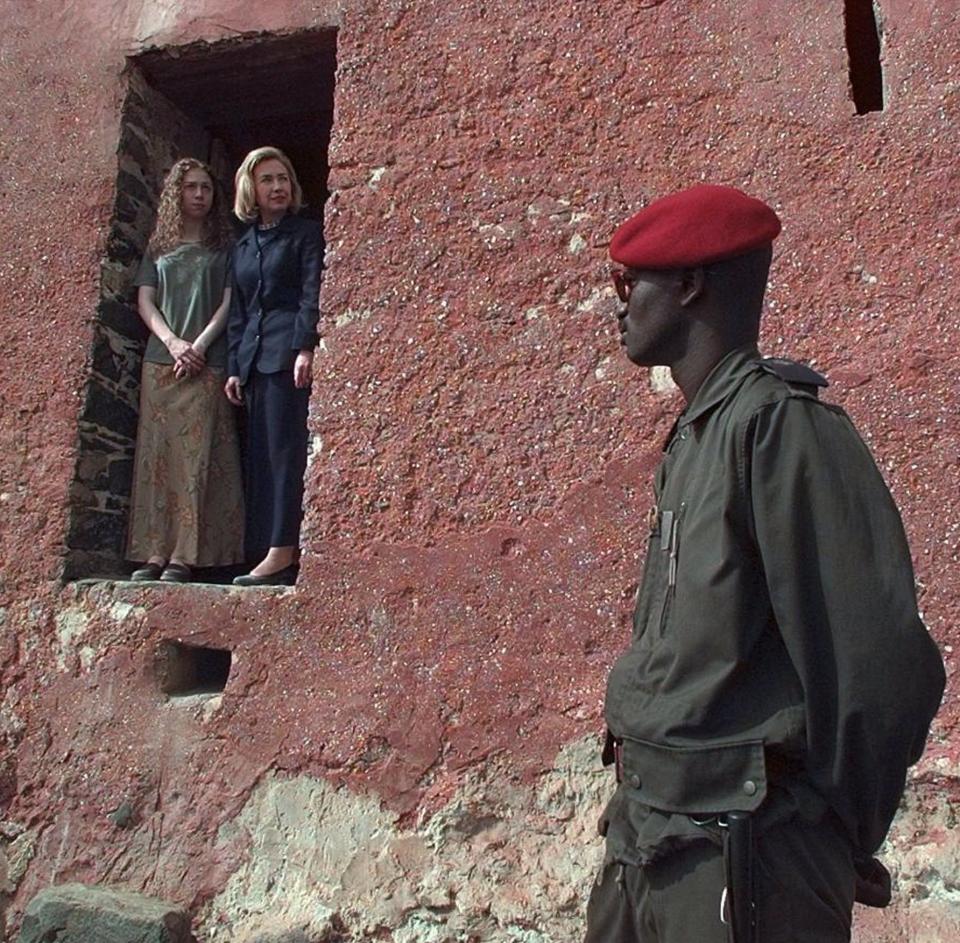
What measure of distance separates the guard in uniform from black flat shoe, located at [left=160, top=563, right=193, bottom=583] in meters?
2.38

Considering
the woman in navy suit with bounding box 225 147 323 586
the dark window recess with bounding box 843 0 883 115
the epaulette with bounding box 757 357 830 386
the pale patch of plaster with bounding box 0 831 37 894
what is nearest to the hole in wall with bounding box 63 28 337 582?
the woman in navy suit with bounding box 225 147 323 586

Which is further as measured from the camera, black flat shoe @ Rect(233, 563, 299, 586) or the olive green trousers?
black flat shoe @ Rect(233, 563, 299, 586)

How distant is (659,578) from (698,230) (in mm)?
518

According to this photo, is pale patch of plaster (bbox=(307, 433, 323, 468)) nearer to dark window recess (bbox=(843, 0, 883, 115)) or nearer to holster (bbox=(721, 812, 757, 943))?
dark window recess (bbox=(843, 0, 883, 115))

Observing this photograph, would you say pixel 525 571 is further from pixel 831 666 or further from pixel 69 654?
pixel 831 666

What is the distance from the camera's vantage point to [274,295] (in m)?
3.87

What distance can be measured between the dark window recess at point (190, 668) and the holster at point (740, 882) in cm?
223

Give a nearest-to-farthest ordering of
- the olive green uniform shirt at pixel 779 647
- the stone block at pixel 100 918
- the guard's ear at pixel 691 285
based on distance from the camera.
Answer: the olive green uniform shirt at pixel 779 647 → the guard's ear at pixel 691 285 → the stone block at pixel 100 918

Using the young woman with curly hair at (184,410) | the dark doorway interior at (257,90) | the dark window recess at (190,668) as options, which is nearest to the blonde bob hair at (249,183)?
the young woman with curly hair at (184,410)

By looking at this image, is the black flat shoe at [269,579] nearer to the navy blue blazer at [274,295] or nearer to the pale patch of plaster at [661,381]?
the navy blue blazer at [274,295]

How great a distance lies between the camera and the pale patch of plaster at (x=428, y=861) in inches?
118

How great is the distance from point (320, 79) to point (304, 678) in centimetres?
232

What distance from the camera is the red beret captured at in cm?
171

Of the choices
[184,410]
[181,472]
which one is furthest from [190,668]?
[184,410]
